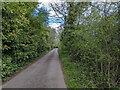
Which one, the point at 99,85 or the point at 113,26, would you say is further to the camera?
the point at 99,85

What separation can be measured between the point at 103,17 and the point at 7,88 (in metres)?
4.89

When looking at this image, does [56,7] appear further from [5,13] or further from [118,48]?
[118,48]

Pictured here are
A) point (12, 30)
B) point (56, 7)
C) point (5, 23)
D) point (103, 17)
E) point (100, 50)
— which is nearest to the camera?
point (103, 17)

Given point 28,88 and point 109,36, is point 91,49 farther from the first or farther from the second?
point 28,88

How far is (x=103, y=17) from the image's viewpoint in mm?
2971

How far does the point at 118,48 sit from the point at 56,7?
26.1 ft

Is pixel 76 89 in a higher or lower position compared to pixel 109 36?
lower

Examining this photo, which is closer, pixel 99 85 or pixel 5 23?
pixel 99 85

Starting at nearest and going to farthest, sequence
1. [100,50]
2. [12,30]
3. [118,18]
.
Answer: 1. [118,18]
2. [100,50]
3. [12,30]

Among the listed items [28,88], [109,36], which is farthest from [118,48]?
[28,88]

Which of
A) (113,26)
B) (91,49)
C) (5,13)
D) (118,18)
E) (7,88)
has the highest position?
(5,13)

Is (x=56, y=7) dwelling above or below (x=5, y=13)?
above

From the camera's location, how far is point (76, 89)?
344 cm

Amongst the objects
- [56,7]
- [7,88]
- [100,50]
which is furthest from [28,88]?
[56,7]
